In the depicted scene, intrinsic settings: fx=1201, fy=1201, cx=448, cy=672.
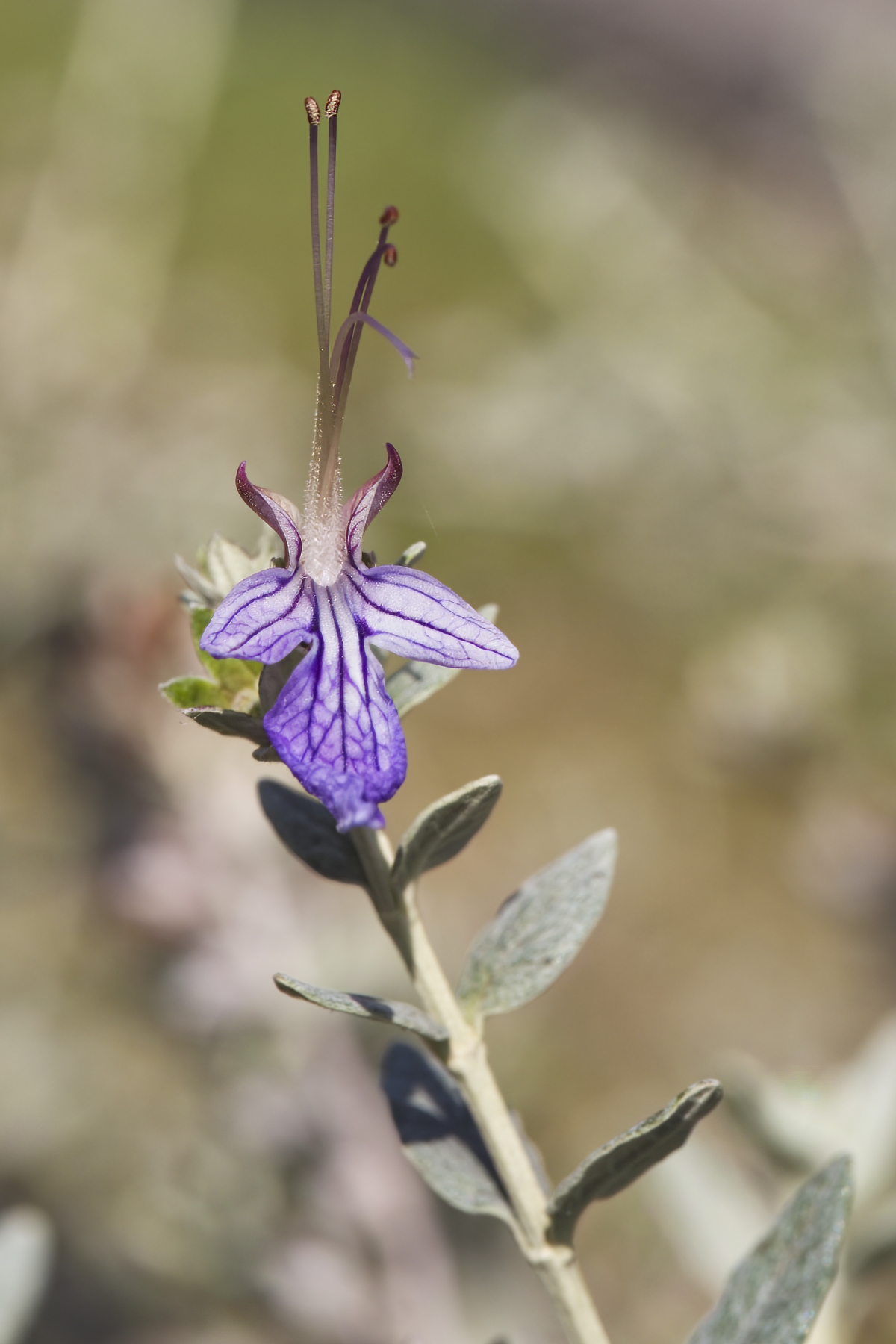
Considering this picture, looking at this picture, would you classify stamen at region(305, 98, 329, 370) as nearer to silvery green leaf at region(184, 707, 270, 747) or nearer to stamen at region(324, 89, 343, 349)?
stamen at region(324, 89, 343, 349)

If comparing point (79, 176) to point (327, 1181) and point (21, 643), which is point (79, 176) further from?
point (327, 1181)

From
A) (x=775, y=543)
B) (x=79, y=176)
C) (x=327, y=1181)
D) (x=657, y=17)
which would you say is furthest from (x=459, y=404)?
(x=657, y=17)

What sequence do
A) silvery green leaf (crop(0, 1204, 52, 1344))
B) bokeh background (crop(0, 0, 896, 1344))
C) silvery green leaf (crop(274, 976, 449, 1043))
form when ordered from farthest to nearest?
1. bokeh background (crop(0, 0, 896, 1344))
2. silvery green leaf (crop(0, 1204, 52, 1344))
3. silvery green leaf (crop(274, 976, 449, 1043))

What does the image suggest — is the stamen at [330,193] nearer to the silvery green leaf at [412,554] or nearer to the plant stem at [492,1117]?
the silvery green leaf at [412,554]

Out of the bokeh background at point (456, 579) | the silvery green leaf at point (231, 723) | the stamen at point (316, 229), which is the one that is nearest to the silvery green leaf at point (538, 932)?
the silvery green leaf at point (231, 723)

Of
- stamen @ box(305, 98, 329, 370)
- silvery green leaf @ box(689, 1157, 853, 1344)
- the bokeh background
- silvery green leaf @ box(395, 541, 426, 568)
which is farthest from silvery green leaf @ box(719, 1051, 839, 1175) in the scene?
stamen @ box(305, 98, 329, 370)

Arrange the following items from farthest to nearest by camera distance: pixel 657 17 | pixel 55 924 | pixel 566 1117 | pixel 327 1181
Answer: pixel 657 17, pixel 55 924, pixel 566 1117, pixel 327 1181
